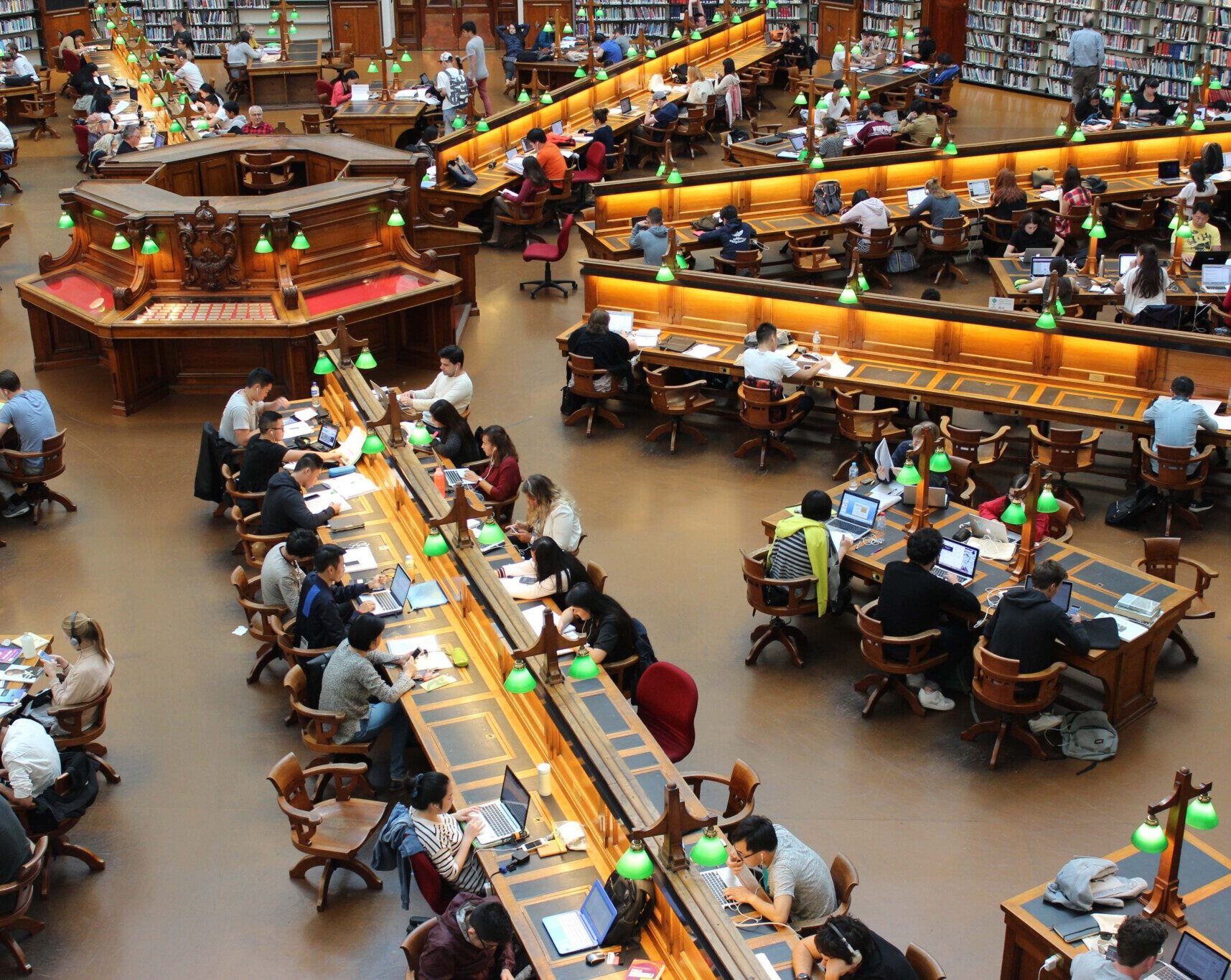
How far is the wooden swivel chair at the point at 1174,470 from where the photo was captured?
9.68 m

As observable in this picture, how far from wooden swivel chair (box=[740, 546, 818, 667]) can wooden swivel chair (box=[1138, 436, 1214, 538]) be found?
9.07ft

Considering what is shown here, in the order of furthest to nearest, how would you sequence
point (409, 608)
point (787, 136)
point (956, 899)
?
point (787, 136) < point (409, 608) < point (956, 899)

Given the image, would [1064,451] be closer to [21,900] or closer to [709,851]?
[709,851]

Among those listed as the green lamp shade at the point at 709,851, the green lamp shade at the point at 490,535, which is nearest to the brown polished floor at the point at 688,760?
the green lamp shade at the point at 490,535

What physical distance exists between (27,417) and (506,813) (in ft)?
19.1

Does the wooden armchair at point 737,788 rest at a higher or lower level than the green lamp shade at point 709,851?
lower

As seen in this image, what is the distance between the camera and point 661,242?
13555mm

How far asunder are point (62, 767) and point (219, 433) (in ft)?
12.5

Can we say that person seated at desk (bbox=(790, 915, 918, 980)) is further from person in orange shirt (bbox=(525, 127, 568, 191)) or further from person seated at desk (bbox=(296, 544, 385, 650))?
person in orange shirt (bbox=(525, 127, 568, 191))

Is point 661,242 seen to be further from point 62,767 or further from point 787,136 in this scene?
point 62,767

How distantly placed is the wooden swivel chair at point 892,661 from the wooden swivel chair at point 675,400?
342cm

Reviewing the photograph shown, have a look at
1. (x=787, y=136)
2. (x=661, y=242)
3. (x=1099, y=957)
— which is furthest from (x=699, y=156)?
(x=1099, y=957)

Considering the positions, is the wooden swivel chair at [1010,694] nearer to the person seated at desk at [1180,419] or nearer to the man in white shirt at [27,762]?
the person seated at desk at [1180,419]

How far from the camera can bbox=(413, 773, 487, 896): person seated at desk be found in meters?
6.10
